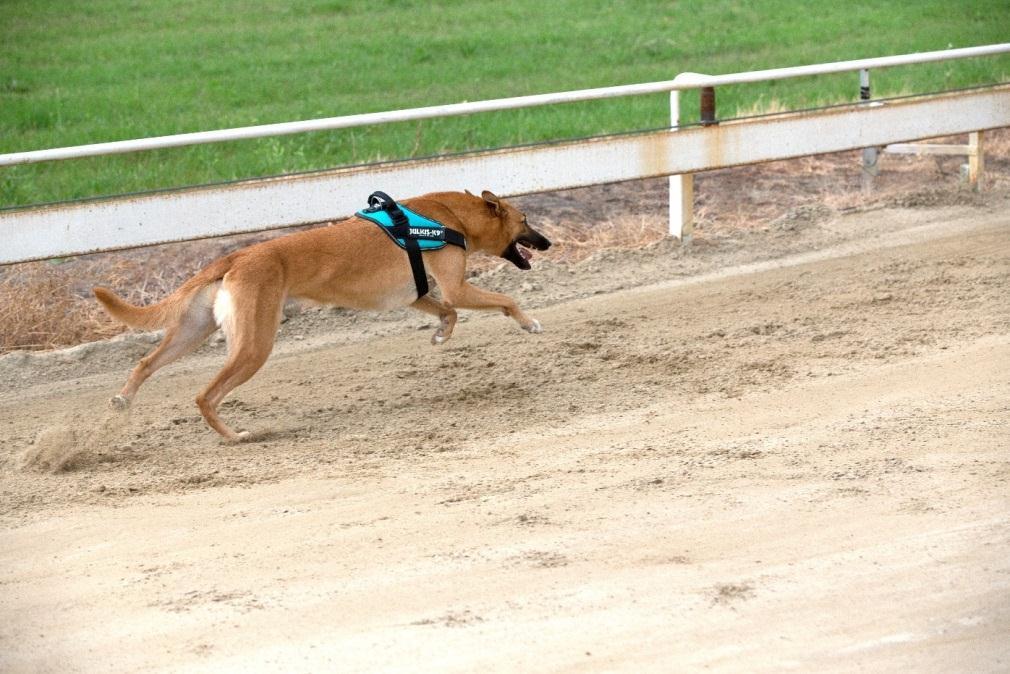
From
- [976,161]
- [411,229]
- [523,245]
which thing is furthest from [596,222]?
[411,229]

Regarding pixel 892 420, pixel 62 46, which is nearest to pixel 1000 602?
pixel 892 420

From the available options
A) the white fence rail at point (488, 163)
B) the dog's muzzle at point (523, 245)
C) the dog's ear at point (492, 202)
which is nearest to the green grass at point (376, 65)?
the white fence rail at point (488, 163)

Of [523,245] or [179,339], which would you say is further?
[523,245]

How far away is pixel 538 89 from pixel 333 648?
11679mm

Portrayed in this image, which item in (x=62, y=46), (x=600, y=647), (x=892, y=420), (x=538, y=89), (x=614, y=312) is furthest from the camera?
(x=62, y=46)

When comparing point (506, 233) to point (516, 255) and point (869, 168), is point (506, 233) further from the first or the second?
point (869, 168)

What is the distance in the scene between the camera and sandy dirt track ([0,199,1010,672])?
3.85 meters

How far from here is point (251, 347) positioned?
6.15m

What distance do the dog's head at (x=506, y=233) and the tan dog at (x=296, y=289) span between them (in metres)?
0.01

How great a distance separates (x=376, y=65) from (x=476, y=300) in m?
Result: 10.1

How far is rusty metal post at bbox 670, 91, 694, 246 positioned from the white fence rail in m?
0.01

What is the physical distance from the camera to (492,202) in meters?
7.22

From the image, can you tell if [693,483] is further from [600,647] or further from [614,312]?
[614,312]

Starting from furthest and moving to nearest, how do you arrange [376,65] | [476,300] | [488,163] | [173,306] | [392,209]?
[376,65]
[488,163]
[476,300]
[392,209]
[173,306]
